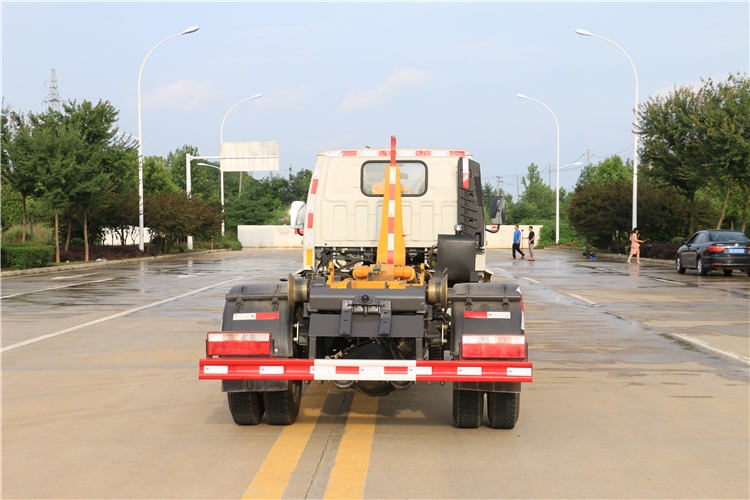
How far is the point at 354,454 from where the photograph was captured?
647cm

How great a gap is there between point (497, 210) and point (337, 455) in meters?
4.87

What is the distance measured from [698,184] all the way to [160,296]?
26.7 m

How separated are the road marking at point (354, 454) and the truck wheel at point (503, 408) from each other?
99 cm

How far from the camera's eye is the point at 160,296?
2139 centimetres

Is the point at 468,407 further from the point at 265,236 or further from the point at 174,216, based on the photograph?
the point at 265,236

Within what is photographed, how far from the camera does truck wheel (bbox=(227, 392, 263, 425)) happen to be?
7.26m

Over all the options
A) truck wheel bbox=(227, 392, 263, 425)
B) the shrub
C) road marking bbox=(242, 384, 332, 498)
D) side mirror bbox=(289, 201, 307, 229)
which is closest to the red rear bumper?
road marking bbox=(242, 384, 332, 498)

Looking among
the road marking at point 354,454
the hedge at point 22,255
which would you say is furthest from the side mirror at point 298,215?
the hedge at point 22,255

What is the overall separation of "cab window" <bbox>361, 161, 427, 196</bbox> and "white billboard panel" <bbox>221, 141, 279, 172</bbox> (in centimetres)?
5203

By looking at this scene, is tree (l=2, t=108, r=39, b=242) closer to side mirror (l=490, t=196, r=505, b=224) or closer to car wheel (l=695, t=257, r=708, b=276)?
car wheel (l=695, t=257, r=708, b=276)

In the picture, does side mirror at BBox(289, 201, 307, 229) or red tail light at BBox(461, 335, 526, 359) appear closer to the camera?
red tail light at BBox(461, 335, 526, 359)

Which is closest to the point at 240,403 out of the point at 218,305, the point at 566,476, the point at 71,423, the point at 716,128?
the point at 71,423

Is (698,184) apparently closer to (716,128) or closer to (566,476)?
(716,128)

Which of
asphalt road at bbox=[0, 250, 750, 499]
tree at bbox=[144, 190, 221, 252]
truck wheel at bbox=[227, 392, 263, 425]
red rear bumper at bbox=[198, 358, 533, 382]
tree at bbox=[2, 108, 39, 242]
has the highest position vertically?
tree at bbox=[2, 108, 39, 242]
